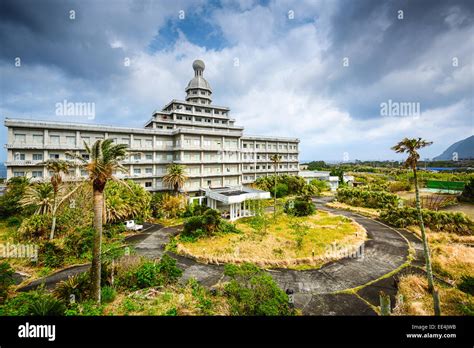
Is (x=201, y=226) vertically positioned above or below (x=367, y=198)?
below

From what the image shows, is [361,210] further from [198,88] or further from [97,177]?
[198,88]

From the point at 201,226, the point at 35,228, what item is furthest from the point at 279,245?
the point at 35,228

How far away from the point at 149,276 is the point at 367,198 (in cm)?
3856

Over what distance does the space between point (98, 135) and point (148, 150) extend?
7.53m

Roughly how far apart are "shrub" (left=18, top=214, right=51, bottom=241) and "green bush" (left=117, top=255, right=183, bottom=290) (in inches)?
548

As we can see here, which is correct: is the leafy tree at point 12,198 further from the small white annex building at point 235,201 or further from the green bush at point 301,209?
the green bush at point 301,209

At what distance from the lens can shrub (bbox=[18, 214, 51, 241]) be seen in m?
17.5

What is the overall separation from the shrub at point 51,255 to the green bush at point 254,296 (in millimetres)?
14661

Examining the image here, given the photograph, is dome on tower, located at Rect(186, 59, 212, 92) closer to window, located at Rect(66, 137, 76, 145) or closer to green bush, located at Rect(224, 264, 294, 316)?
window, located at Rect(66, 137, 76, 145)

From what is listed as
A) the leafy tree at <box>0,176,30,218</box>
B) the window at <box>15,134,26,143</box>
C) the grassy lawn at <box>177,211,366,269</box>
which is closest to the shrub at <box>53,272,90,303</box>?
the grassy lawn at <box>177,211,366,269</box>

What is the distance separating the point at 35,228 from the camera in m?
17.7

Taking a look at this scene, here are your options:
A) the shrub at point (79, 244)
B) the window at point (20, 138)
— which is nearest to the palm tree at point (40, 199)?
the shrub at point (79, 244)

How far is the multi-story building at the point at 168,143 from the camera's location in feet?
85.8
